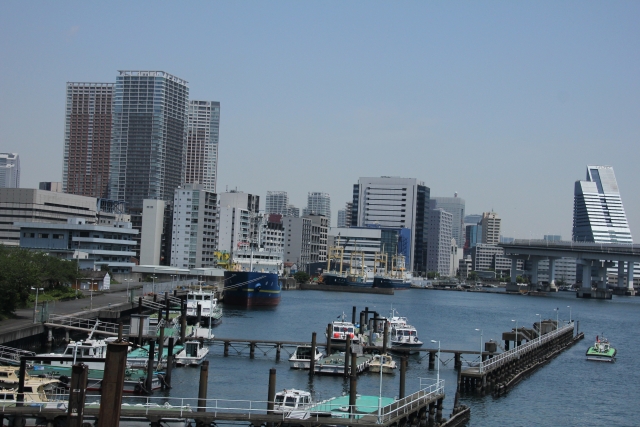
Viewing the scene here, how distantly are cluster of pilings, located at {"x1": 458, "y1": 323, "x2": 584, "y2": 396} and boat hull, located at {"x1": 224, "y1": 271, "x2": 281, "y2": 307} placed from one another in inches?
1737

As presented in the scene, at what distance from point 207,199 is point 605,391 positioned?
114m

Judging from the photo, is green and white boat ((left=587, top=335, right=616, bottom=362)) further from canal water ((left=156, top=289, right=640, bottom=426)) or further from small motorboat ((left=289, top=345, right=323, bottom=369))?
small motorboat ((left=289, top=345, right=323, bottom=369))

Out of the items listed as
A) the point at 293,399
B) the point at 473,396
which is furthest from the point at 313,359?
the point at 293,399

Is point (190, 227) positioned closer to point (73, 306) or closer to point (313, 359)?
point (73, 306)

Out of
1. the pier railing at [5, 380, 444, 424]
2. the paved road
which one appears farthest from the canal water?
the paved road

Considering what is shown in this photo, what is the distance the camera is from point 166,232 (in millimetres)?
170250

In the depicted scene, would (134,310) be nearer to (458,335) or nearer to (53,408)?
(458,335)

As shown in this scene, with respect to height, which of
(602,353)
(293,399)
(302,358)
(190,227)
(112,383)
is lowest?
(602,353)

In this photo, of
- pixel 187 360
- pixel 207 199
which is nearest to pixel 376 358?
pixel 187 360

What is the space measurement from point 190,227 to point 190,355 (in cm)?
10767

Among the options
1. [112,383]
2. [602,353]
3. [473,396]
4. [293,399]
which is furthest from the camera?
[602,353]

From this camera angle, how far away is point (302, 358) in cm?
5116

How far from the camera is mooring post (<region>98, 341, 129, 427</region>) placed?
760 inches

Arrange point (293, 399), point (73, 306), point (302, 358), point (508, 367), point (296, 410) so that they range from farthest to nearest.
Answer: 1. point (73, 306)
2. point (508, 367)
3. point (302, 358)
4. point (293, 399)
5. point (296, 410)
